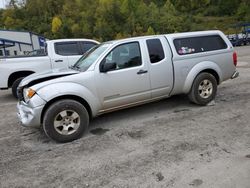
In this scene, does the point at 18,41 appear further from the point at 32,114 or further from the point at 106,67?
the point at 32,114

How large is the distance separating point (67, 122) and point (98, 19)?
68.7 meters

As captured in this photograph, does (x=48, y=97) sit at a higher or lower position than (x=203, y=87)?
higher

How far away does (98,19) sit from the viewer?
232 ft

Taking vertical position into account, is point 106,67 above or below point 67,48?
below

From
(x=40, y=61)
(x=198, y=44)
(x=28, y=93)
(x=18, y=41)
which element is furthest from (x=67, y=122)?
(x=18, y=41)

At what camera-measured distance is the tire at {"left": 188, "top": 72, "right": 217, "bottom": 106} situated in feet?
20.9

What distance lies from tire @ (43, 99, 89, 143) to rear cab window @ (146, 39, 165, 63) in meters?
1.87

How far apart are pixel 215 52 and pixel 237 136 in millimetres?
2568

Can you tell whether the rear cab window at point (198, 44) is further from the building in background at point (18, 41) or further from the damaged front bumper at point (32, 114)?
the building in background at point (18, 41)

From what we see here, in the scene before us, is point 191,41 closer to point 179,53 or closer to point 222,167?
point 179,53

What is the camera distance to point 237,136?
4684 millimetres

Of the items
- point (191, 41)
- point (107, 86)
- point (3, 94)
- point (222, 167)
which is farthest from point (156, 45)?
point (3, 94)

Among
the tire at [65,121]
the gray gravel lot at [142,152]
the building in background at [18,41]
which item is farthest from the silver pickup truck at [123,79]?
the building in background at [18,41]

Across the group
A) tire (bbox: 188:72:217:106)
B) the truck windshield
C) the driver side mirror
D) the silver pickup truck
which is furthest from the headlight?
tire (bbox: 188:72:217:106)
